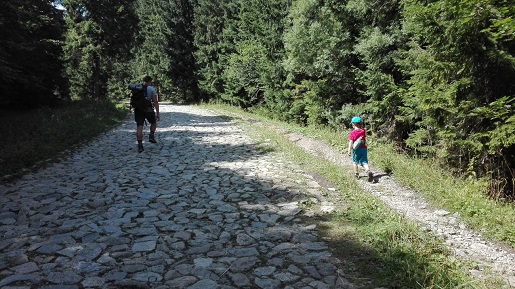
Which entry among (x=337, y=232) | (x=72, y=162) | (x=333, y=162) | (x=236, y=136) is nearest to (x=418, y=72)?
(x=333, y=162)

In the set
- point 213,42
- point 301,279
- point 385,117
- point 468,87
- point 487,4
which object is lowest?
point 301,279

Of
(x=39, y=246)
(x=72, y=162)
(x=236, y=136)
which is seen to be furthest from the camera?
(x=236, y=136)

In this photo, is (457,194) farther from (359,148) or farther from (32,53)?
(32,53)

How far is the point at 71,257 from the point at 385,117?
10824 millimetres

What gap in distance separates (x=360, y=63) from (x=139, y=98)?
815cm

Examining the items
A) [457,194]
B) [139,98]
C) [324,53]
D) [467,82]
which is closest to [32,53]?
[139,98]

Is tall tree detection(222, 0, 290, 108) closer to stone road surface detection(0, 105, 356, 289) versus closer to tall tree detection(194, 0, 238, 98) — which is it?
tall tree detection(194, 0, 238, 98)

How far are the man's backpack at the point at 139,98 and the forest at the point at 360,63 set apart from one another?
3663 mm

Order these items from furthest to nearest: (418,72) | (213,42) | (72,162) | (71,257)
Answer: (213,42) → (72,162) → (418,72) → (71,257)

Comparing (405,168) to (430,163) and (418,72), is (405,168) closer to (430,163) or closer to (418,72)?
(430,163)

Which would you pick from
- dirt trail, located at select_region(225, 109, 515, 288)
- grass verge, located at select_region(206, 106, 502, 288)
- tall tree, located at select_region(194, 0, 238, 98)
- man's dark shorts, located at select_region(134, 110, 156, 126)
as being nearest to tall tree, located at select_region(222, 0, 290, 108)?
tall tree, located at select_region(194, 0, 238, 98)

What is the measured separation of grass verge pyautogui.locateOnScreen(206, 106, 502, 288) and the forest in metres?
2.58

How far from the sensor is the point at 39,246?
4.20 meters

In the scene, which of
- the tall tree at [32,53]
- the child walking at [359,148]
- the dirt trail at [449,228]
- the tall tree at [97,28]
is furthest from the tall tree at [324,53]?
the tall tree at [97,28]
